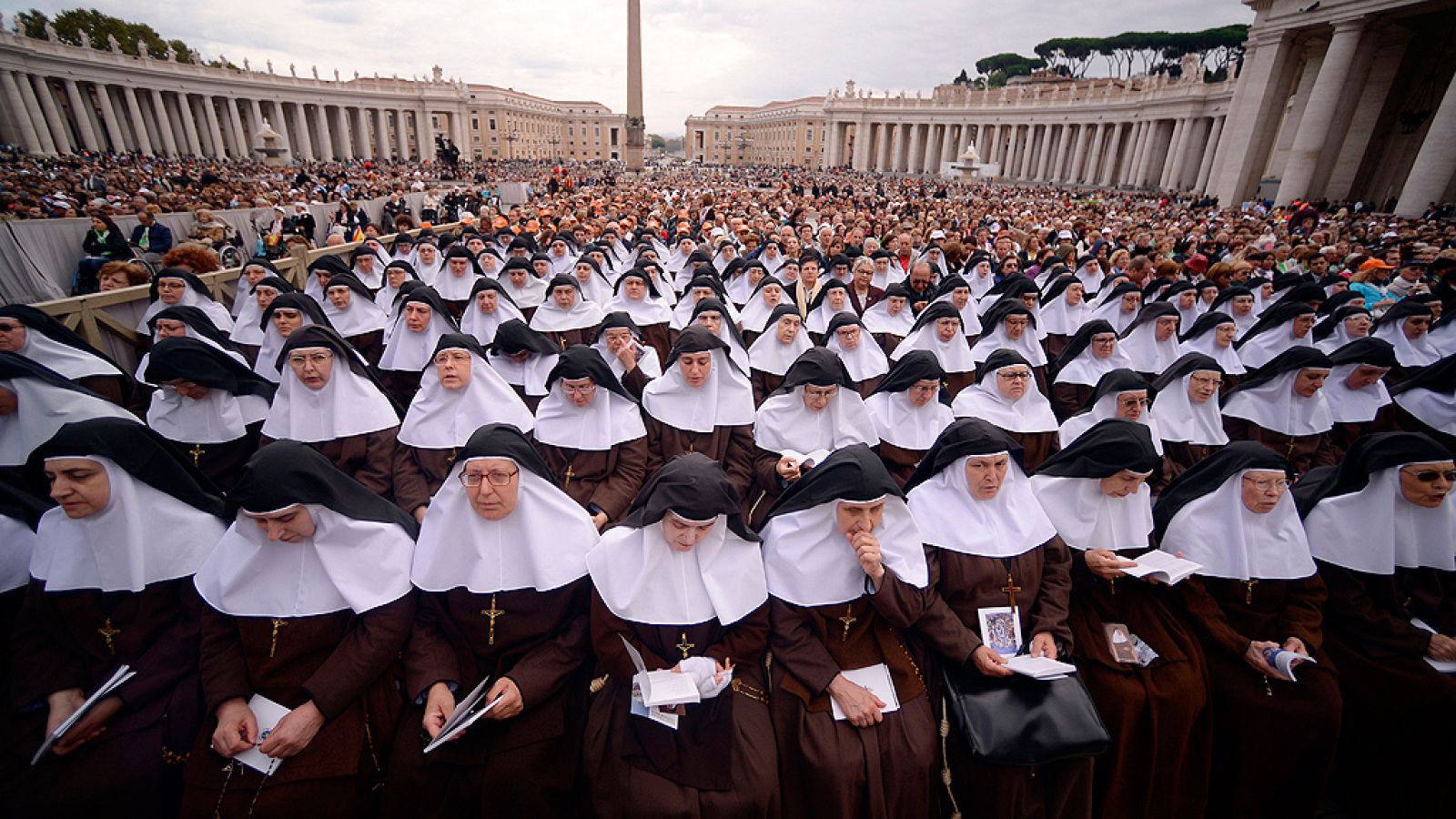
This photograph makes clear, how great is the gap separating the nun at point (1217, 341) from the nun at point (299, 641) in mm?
7739

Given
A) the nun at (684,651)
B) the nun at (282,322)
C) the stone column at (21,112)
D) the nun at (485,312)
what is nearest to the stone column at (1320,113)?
the nun at (485,312)

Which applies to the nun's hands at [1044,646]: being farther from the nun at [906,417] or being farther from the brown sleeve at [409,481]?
the brown sleeve at [409,481]

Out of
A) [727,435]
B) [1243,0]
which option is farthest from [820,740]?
[1243,0]

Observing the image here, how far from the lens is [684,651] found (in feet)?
9.45

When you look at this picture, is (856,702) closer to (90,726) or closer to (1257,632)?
(1257,632)

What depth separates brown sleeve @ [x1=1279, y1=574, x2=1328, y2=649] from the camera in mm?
3156

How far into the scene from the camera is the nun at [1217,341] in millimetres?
6457

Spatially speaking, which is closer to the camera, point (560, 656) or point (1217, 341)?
point (560, 656)

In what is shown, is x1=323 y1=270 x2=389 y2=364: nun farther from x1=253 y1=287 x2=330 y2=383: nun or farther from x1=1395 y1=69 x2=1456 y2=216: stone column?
x1=1395 y1=69 x2=1456 y2=216: stone column

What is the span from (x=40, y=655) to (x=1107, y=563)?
5148 millimetres

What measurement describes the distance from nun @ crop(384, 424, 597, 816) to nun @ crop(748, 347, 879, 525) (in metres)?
1.81

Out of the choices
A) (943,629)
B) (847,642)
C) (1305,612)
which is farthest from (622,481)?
(1305,612)

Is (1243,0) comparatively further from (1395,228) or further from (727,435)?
(727,435)

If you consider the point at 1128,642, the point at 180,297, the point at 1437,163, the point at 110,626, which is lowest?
→ the point at 1128,642
